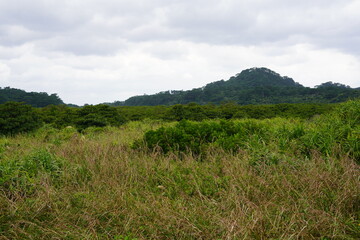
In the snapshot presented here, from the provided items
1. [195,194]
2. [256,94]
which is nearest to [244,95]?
[256,94]

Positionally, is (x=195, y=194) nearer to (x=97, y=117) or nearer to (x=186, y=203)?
→ (x=186, y=203)

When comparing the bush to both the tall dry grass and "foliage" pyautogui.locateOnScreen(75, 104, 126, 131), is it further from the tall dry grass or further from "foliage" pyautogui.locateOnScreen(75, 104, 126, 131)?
"foliage" pyautogui.locateOnScreen(75, 104, 126, 131)

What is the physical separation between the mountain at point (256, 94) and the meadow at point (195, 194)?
1643 inches

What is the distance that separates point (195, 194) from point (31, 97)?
6348cm

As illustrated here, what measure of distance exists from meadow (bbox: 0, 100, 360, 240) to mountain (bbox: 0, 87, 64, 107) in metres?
58.7

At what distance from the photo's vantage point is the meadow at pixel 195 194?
8.46 feet

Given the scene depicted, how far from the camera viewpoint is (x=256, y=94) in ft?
237

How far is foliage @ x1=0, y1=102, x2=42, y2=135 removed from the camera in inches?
406

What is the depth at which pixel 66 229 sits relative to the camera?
107 inches

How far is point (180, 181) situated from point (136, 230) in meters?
1.41

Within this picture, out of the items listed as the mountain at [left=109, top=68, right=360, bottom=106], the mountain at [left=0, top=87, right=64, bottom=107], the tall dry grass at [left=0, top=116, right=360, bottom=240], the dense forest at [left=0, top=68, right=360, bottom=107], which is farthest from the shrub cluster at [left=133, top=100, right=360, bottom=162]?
the mountain at [left=0, top=87, right=64, bottom=107]

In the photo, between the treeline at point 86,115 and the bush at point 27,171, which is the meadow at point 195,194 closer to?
the bush at point 27,171

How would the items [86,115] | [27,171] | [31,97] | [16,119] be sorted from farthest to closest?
[31,97] → [86,115] → [16,119] → [27,171]

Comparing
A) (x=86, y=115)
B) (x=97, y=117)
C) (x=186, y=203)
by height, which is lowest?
(x=186, y=203)
